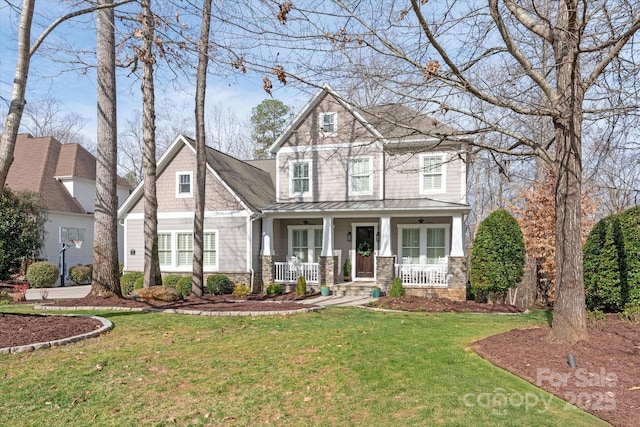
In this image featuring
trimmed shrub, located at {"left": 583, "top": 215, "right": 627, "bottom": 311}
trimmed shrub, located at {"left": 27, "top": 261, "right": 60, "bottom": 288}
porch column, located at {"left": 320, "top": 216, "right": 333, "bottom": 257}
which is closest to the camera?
trimmed shrub, located at {"left": 583, "top": 215, "right": 627, "bottom": 311}

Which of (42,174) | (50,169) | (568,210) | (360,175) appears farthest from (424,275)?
(50,169)

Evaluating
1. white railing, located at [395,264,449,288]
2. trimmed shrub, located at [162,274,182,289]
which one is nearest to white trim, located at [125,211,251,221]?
trimmed shrub, located at [162,274,182,289]

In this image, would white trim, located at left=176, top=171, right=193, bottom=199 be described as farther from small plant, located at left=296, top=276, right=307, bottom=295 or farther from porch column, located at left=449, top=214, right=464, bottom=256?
porch column, located at left=449, top=214, right=464, bottom=256

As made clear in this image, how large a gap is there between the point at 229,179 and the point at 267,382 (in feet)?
42.1

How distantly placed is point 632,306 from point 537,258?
5.35 m

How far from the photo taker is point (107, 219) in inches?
435

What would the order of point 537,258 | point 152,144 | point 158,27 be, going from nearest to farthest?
point 158,27
point 152,144
point 537,258

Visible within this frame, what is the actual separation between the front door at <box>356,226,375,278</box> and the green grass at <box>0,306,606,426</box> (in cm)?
887

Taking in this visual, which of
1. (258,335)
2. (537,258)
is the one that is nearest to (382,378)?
(258,335)

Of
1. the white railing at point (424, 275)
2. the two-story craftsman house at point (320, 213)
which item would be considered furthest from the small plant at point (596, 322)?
the two-story craftsman house at point (320, 213)

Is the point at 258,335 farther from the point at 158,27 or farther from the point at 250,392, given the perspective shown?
the point at 158,27

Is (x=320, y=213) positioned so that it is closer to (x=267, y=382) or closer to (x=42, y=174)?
(x=267, y=382)

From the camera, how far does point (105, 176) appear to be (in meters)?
11.2

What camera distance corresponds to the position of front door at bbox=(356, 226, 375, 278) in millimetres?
16648
